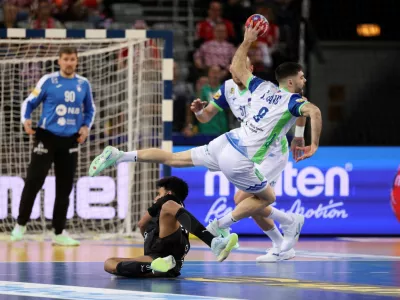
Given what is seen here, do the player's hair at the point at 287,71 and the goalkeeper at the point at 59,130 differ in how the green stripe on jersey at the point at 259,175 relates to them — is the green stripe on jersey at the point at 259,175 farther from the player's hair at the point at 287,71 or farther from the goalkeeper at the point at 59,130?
the goalkeeper at the point at 59,130

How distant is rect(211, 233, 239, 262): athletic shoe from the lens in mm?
7664

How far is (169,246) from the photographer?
8008 mm

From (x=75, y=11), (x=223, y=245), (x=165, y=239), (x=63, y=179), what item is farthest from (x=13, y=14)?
Answer: (x=223, y=245)

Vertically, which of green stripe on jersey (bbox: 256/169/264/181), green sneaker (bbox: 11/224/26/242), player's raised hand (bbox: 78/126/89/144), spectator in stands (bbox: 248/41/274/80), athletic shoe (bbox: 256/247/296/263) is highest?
spectator in stands (bbox: 248/41/274/80)

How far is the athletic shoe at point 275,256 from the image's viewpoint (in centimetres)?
977

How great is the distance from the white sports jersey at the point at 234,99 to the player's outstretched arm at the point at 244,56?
3.05ft

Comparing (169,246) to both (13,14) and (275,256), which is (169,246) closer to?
(275,256)

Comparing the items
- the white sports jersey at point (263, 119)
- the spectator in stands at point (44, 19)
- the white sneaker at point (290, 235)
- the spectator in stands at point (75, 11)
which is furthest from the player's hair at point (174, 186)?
the spectator in stands at point (75, 11)

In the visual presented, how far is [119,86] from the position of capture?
43.4 feet

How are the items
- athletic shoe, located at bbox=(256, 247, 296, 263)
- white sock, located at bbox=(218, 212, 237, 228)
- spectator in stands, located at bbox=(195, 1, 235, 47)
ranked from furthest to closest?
1. spectator in stands, located at bbox=(195, 1, 235, 47)
2. athletic shoe, located at bbox=(256, 247, 296, 263)
3. white sock, located at bbox=(218, 212, 237, 228)

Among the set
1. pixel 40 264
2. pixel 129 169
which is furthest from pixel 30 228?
pixel 40 264

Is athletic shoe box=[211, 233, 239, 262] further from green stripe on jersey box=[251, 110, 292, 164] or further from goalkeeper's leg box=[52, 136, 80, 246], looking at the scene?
goalkeeper's leg box=[52, 136, 80, 246]

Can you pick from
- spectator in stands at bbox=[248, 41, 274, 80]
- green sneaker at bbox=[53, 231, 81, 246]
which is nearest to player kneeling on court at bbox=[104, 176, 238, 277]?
green sneaker at bbox=[53, 231, 81, 246]

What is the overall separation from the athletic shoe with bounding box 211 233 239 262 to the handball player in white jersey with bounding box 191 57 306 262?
1550mm
